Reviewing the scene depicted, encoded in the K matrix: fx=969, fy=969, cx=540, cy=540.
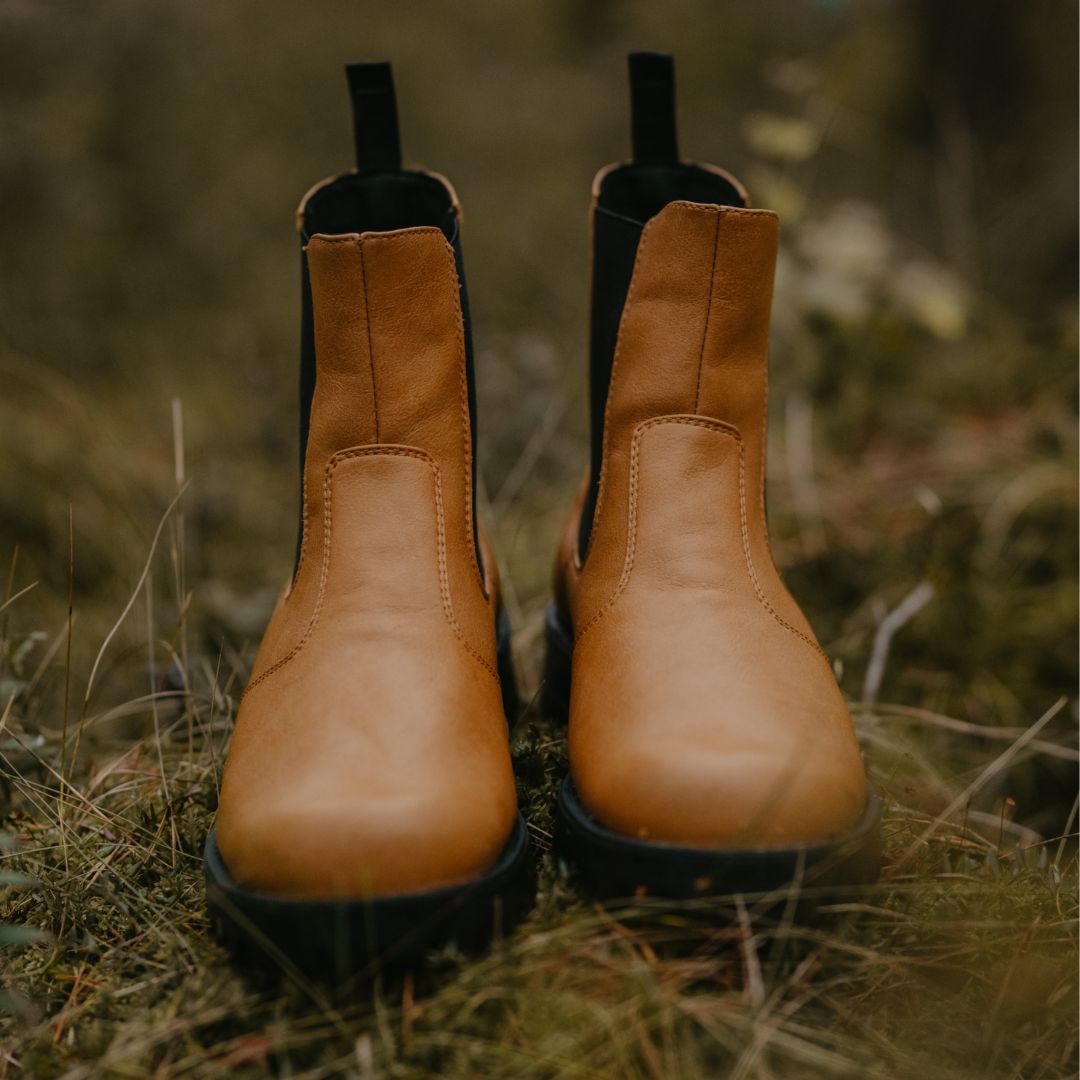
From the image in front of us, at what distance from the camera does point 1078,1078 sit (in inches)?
37.5

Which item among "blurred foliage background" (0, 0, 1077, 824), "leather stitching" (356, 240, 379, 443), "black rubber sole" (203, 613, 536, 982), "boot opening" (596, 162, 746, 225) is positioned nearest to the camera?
"black rubber sole" (203, 613, 536, 982)

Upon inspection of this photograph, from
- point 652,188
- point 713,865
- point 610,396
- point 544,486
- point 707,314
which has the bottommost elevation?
point 544,486

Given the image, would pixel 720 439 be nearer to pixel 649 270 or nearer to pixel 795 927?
pixel 649 270

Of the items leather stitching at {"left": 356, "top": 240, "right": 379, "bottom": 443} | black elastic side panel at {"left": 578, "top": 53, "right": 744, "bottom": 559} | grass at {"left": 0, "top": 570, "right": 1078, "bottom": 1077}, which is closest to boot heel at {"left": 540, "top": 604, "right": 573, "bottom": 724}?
black elastic side panel at {"left": 578, "top": 53, "right": 744, "bottom": 559}

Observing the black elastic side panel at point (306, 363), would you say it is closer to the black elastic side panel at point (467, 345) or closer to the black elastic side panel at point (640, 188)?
the black elastic side panel at point (467, 345)

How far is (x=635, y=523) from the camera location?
1.24 meters

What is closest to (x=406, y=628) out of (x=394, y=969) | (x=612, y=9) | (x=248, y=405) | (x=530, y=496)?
(x=394, y=969)

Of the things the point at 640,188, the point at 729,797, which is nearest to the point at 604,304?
the point at 640,188

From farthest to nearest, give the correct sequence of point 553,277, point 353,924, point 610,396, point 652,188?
point 553,277 → point 652,188 → point 610,396 → point 353,924

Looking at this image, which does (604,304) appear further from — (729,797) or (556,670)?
(729,797)

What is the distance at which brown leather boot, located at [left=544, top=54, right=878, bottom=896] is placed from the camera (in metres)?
0.95

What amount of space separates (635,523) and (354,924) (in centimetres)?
59

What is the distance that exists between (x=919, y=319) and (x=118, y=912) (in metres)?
2.54

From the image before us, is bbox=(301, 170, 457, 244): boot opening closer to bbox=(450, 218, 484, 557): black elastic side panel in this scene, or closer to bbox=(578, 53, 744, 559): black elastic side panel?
bbox=(450, 218, 484, 557): black elastic side panel
